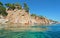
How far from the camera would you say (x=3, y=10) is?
122m

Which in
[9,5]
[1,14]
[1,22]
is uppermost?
[9,5]

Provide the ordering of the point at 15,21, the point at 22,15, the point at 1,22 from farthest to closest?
the point at 22,15
the point at 15,21
the point at 1,22

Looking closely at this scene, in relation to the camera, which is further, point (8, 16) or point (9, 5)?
point (9, 5)

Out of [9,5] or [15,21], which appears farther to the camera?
[9,5]

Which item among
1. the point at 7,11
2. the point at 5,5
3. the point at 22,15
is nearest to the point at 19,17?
the point at 22,15

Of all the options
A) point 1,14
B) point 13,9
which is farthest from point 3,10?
point 13,9

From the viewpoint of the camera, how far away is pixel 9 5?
133625 millimetres

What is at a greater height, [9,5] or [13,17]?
[9,5]

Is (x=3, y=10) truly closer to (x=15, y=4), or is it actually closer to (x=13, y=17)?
(x=13, y=17)

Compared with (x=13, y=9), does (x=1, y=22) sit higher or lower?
lower

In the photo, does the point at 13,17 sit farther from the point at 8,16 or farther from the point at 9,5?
the point at 9,5

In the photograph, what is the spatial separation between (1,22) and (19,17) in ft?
84.5

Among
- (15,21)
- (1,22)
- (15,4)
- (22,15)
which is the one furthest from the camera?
(15,4)

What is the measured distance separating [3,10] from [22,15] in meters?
17.6
